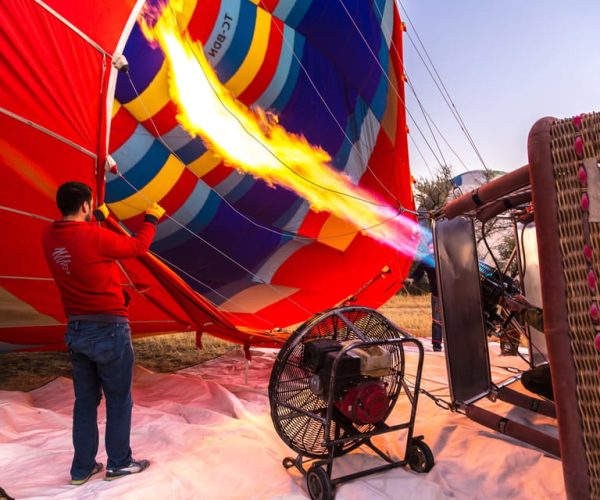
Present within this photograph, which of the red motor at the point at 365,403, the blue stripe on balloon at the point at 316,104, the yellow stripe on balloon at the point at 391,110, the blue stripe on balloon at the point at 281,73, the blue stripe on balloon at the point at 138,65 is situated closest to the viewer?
the red motor at the point at 365,403

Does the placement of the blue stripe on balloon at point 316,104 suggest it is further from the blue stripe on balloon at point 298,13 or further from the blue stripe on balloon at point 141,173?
the blue stripe on balloon at point 141,173

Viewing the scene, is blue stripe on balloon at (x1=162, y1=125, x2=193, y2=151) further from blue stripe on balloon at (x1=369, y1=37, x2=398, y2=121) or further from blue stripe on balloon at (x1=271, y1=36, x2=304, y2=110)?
blue stripe on balloon at (x1=369, y1=37, x2=398, y2=121)

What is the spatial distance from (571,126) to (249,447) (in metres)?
1.99

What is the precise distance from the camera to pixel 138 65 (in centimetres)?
383

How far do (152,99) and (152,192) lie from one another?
2.45 feet

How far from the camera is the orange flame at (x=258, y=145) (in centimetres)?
400

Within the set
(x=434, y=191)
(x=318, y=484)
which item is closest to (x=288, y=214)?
(x=318, y=484)

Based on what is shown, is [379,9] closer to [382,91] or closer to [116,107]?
[382,91]

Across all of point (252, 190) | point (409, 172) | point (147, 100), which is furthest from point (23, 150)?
point (409, 172)

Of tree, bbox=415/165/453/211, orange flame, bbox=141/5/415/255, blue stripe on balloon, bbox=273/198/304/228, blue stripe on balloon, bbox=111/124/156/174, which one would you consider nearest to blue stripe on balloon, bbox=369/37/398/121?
orange flame, bbox=141/5/415/255

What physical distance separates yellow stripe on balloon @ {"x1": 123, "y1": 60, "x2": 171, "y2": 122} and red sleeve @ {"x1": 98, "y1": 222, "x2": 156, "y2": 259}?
2.11 metres

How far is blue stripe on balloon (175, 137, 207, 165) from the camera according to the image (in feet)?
14.1

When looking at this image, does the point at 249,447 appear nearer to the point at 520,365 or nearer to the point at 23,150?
the point at 23,150

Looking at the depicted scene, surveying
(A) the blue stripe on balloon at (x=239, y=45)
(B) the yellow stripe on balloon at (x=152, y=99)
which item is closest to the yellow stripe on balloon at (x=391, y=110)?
(A) the blue stripe on balloon at (x=239, y=45)
